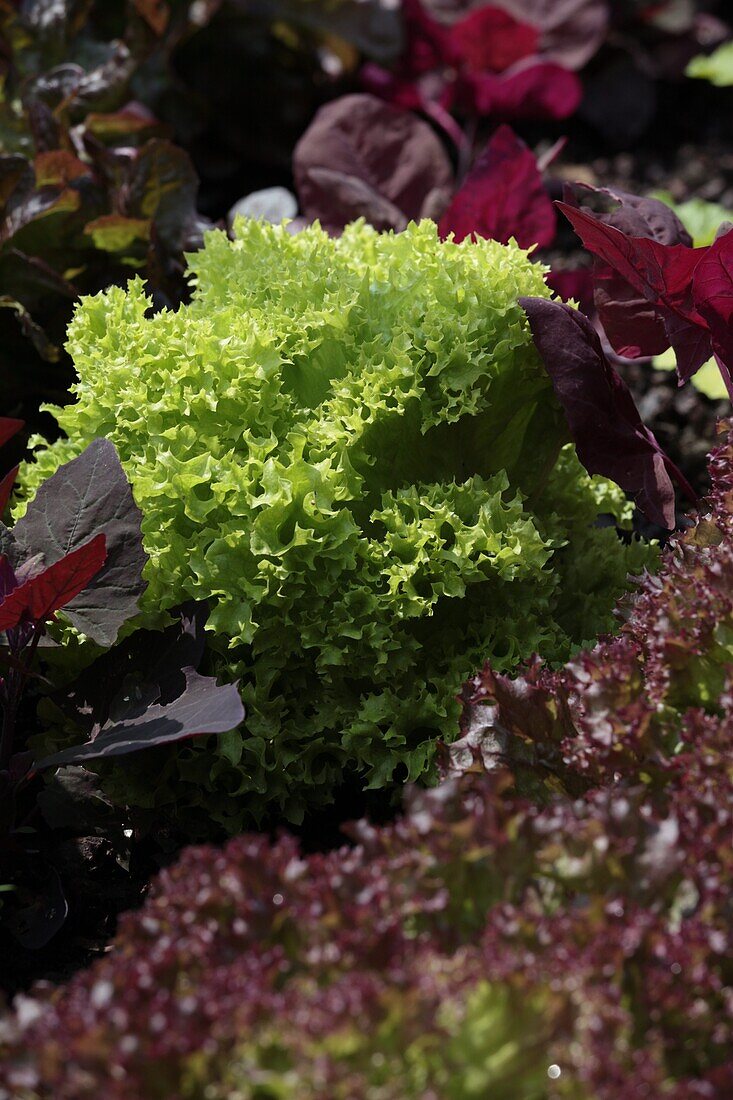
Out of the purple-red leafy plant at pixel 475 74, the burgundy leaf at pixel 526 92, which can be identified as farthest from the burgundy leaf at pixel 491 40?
the burgundy leaf at pixel 526 92

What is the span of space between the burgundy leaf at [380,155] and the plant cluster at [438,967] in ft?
6.78

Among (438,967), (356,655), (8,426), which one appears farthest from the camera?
(356,655)

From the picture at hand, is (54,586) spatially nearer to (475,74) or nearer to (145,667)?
(145,667)

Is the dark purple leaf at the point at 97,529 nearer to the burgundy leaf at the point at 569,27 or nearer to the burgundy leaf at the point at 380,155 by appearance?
the burgundy leaf at the point at 380,155

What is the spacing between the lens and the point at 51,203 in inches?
109

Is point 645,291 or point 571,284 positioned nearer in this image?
point 645,291

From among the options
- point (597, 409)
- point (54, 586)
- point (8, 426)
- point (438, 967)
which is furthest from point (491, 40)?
point (438, 967)

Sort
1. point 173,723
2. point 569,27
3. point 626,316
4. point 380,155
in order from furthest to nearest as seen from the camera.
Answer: point 569,27
point 380,155
point 626,316
point 173,723

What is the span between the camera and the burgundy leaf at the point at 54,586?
5.61ft

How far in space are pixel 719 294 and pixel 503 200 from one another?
781mm

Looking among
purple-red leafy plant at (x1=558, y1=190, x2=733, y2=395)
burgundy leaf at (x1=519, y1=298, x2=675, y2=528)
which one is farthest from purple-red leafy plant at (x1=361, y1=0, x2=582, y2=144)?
burgundy leaf at (x1=519, y1=298, x2=675, y2=528)

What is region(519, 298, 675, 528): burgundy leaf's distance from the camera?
1.99 meters

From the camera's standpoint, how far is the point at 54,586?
1.73 metres

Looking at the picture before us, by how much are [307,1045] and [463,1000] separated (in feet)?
0.55
